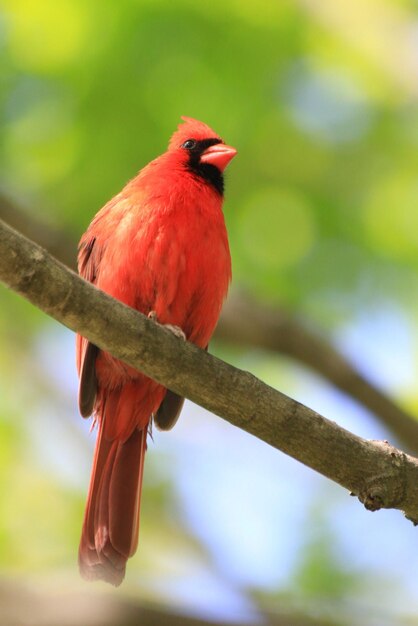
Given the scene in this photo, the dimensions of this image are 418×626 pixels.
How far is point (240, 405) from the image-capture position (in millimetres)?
2873

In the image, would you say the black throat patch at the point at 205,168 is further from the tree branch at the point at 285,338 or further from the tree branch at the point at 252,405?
the tree branch at the point at 252,405

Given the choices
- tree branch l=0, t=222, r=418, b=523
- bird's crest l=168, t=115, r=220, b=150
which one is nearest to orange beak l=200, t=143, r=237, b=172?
bird's crest l=168, t=115, r=220, b=150

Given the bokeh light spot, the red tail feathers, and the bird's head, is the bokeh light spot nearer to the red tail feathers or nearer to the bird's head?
the bird's head

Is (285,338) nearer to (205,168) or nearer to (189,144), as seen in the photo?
(205,168)

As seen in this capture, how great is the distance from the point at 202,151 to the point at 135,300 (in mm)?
980

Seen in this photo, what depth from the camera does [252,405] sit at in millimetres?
2867

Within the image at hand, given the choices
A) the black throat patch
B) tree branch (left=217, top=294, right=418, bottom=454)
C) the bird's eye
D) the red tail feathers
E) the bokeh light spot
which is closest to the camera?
the red tail feathers

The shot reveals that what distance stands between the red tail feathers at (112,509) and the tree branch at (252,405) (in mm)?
1028

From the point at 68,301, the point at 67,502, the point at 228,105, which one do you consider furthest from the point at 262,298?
the point at 67,502

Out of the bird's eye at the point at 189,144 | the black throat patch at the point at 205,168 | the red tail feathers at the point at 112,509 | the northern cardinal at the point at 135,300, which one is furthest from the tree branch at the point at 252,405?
the bird's eye at the point at 189,144

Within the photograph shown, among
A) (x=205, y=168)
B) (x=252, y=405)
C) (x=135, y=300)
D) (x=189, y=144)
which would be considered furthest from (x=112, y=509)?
(x=189, y=144)

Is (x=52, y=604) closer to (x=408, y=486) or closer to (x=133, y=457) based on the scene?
(x=133, y=457)

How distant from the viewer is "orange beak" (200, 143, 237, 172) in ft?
14.2

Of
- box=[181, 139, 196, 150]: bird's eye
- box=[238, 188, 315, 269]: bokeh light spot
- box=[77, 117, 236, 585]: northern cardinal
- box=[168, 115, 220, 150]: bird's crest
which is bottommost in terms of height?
box=[77, 117, 236, 585]: northern cardinal
